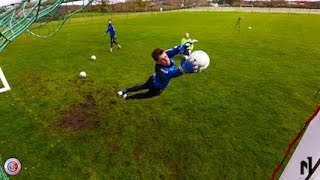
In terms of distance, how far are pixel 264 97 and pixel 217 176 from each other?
266 inches

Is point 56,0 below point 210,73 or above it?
above

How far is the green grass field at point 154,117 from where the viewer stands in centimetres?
1218

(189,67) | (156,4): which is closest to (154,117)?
(189,67)

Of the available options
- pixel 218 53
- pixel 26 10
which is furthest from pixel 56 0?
pixel 218 53

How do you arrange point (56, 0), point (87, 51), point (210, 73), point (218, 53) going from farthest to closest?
point (87, 51) < point (218, 53) < point (210, 73) < point (56, 0)

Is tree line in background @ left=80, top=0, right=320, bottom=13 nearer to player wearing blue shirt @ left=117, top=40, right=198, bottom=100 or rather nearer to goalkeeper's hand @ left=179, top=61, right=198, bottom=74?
player wearing blue shirt @ left=117, top=40, right=198, bottom=100

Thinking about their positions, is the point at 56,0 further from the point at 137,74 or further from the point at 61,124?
the point at 137,74

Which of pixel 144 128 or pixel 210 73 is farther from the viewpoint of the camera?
pixel 210 73

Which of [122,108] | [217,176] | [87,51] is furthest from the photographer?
[87,51]

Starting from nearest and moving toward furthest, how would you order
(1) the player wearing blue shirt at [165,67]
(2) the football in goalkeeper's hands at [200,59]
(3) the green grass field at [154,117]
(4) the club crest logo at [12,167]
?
(2) the football in goalkeeper's hands at [200,59], (1) the player wearing blue shirt at [165,67], (4) the club crest logo at [12,167], (3) the green grass field at [154,117]

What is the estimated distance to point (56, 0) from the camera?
7.41 m

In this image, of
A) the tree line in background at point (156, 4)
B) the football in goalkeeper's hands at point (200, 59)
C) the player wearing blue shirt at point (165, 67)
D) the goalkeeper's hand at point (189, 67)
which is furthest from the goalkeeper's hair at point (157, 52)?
the tree line in background at point (156, 4)

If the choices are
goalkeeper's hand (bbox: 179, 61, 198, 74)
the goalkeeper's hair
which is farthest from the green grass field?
goalkeeper's hand (bbox: 179, 61, 198, 74)

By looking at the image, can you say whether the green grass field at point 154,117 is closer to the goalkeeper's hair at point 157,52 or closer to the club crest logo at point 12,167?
the club crest logo at point 12,167
